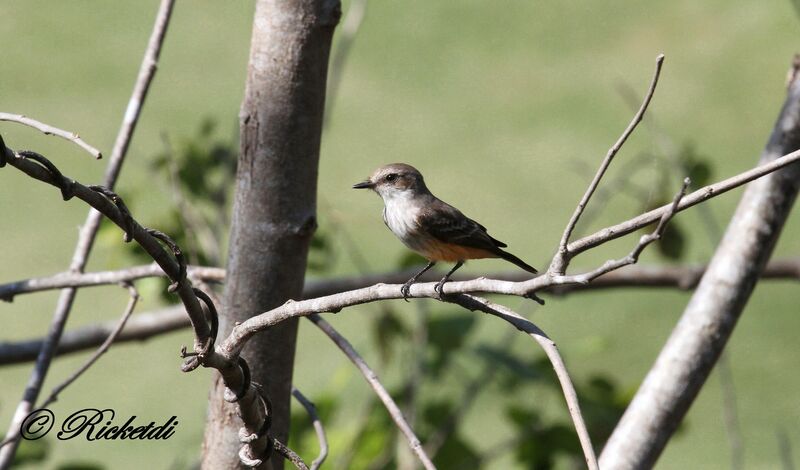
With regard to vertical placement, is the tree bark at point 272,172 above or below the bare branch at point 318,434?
above

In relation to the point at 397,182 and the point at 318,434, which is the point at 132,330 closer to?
the point at 397,182

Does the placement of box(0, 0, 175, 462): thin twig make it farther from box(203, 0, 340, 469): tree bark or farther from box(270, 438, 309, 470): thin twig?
box(270, 438, 309, 470): thin twig

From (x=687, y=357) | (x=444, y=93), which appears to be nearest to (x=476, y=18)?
(x=444, y=93)

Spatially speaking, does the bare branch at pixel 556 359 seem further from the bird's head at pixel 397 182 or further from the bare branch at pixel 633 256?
the bird's head at pixel 397 182

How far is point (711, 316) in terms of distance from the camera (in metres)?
1.90

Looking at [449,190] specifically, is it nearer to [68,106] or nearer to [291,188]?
[68,106]

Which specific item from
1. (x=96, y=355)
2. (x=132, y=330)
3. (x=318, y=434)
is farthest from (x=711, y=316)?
(x=132, y=330)

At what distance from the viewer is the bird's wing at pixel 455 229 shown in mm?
2326

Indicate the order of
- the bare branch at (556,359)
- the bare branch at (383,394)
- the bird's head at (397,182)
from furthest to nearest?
1. the bird's head at (397,182)
2. the bare branch at (383,394)
3. the bare branch at (556,359)

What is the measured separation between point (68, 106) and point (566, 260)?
4.08 meters

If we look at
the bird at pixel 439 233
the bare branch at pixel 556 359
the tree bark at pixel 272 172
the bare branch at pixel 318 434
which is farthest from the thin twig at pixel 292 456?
the bird at pixel 439 233

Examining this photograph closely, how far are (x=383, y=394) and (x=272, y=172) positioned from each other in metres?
0.39

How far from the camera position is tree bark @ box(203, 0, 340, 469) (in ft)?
5.28

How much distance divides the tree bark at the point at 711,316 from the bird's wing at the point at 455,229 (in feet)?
1.73
